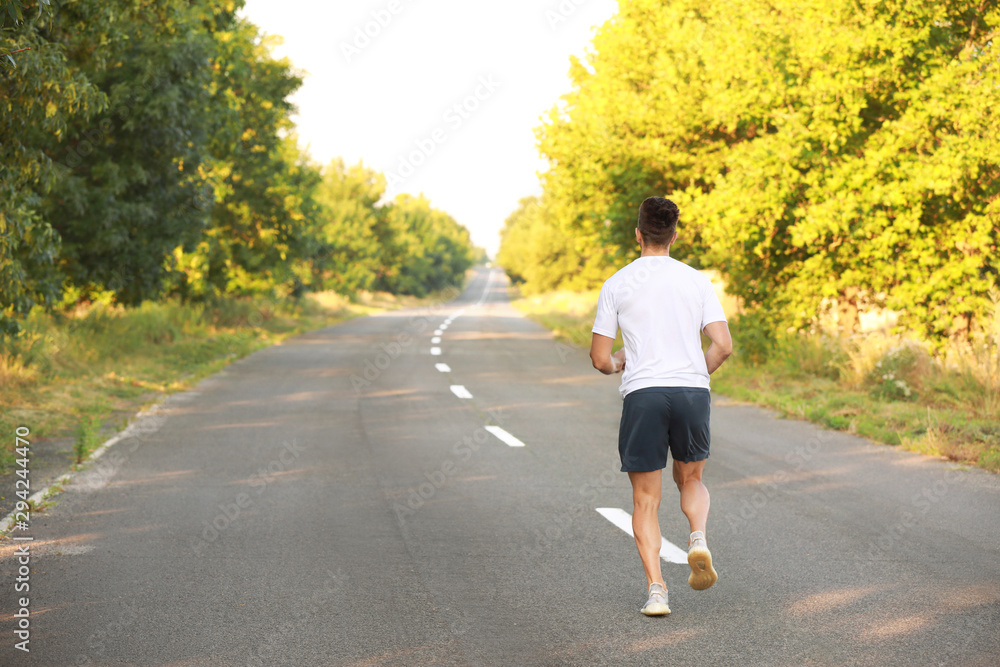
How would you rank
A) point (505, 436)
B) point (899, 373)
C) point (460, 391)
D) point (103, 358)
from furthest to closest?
point (103, 358), point (460, 391), point (899, 373), point (505, 436)

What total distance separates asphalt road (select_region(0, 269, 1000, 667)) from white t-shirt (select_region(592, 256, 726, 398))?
1.14 meters

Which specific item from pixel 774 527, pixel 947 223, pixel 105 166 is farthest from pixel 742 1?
pixel 774 527

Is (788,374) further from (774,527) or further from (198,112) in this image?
(198,112)

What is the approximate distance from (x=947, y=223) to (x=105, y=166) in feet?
39.9

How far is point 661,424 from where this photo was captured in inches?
168

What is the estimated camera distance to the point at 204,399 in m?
12.3

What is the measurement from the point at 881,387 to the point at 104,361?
11670 millimetres

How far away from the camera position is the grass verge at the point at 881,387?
29.8ft

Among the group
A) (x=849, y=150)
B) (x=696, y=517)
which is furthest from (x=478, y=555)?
(x=849, y=150)

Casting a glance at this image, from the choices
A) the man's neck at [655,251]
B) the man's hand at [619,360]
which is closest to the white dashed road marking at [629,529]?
the man's hand at [619,360]

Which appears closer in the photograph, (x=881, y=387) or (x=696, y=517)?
(x=696, y=517)

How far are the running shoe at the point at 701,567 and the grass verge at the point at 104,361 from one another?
5.70 m

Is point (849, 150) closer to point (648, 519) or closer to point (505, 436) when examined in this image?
point (505, 436)

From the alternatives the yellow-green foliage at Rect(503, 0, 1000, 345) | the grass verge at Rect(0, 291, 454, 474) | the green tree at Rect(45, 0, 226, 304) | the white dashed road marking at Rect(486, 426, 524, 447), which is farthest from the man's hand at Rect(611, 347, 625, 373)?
the green tree at Rect(45, 0, 226, 304)
